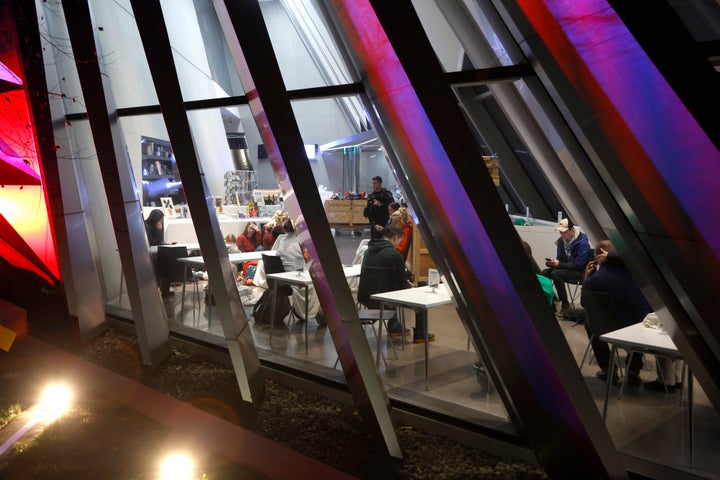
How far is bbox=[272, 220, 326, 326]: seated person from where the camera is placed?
698cm

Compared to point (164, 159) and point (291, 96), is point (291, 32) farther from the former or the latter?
point (291, 96)

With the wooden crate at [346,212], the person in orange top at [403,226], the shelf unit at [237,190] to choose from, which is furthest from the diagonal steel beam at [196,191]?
the wooden crate at [346,212]

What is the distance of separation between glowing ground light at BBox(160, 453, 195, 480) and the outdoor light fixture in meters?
1.37

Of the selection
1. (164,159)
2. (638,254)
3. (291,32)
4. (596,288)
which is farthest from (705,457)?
(291,32)

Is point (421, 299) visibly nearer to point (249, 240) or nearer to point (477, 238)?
point (477, 238)

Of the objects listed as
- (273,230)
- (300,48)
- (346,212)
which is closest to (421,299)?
(273,230)

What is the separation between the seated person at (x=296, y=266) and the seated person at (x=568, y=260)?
9.71 feet

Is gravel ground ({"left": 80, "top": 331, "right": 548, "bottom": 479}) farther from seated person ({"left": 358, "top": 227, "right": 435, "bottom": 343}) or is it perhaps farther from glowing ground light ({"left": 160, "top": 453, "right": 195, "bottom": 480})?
seated person ({"left": 358, "top": 227, "right": 435, "bottom": 343})

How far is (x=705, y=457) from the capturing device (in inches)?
145

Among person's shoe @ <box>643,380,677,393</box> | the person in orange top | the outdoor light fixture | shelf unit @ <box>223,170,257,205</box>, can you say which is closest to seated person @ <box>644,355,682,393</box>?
person's shoe @ <box>643,380,677,393</box>

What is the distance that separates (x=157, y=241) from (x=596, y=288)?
20.9 feet

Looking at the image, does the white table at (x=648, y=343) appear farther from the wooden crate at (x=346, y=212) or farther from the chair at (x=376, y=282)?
the wooden crate at (x=346, y=212)

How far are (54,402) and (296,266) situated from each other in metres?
3.18

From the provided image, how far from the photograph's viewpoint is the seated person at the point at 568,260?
23.7ft
